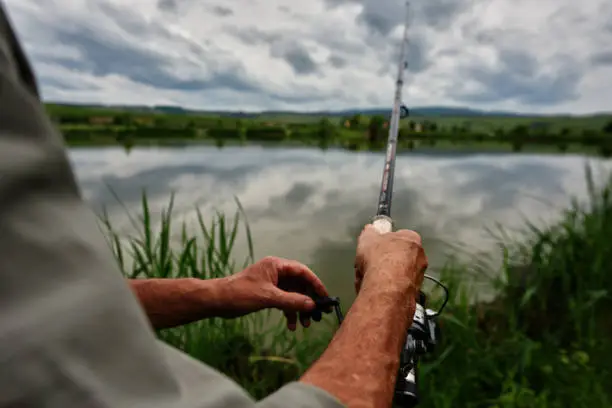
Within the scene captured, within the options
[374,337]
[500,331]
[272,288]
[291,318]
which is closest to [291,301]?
[272,288]

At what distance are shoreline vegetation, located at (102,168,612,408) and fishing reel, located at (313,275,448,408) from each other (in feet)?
4.27

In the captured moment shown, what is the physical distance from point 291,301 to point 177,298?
13.2 inches

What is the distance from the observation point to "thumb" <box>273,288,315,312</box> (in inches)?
50.4

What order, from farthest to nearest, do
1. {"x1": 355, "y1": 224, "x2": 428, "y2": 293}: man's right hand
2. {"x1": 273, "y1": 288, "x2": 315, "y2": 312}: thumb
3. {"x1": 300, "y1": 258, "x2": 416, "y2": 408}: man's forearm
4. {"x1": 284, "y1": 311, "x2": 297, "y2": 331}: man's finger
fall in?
{"x1": 284, "y1": 311, "x2": 297, "y2": 331}: man's finger < {"x1": 273, "y1": 288, "x2": 315, "y2": 312}: thumb < {"x1": 355, "y1": 224, "x2": 428, "y2": 293}: man's right hand < {"x1": 300, "y1": 258, "x2": 416, "y2": 408}: man's forearm

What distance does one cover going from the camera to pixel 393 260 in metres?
0.95

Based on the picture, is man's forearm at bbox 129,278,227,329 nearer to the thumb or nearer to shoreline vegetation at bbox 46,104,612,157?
the thumb

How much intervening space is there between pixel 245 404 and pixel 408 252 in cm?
62

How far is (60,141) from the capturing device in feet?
1.38

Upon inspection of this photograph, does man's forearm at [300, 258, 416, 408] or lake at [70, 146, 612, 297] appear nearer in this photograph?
man's forearm at [300, 258, 416, 408]

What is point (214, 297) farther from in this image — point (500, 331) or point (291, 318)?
point (500, 331)

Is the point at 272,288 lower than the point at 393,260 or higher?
lower

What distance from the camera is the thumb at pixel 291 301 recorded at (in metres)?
1.28

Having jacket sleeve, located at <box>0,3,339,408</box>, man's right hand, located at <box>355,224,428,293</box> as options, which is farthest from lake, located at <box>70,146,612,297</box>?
jacket sleeve, located at <box>0,3,339,408</box>

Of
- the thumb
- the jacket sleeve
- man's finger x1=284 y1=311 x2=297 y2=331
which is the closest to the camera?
the jacket sleeve
